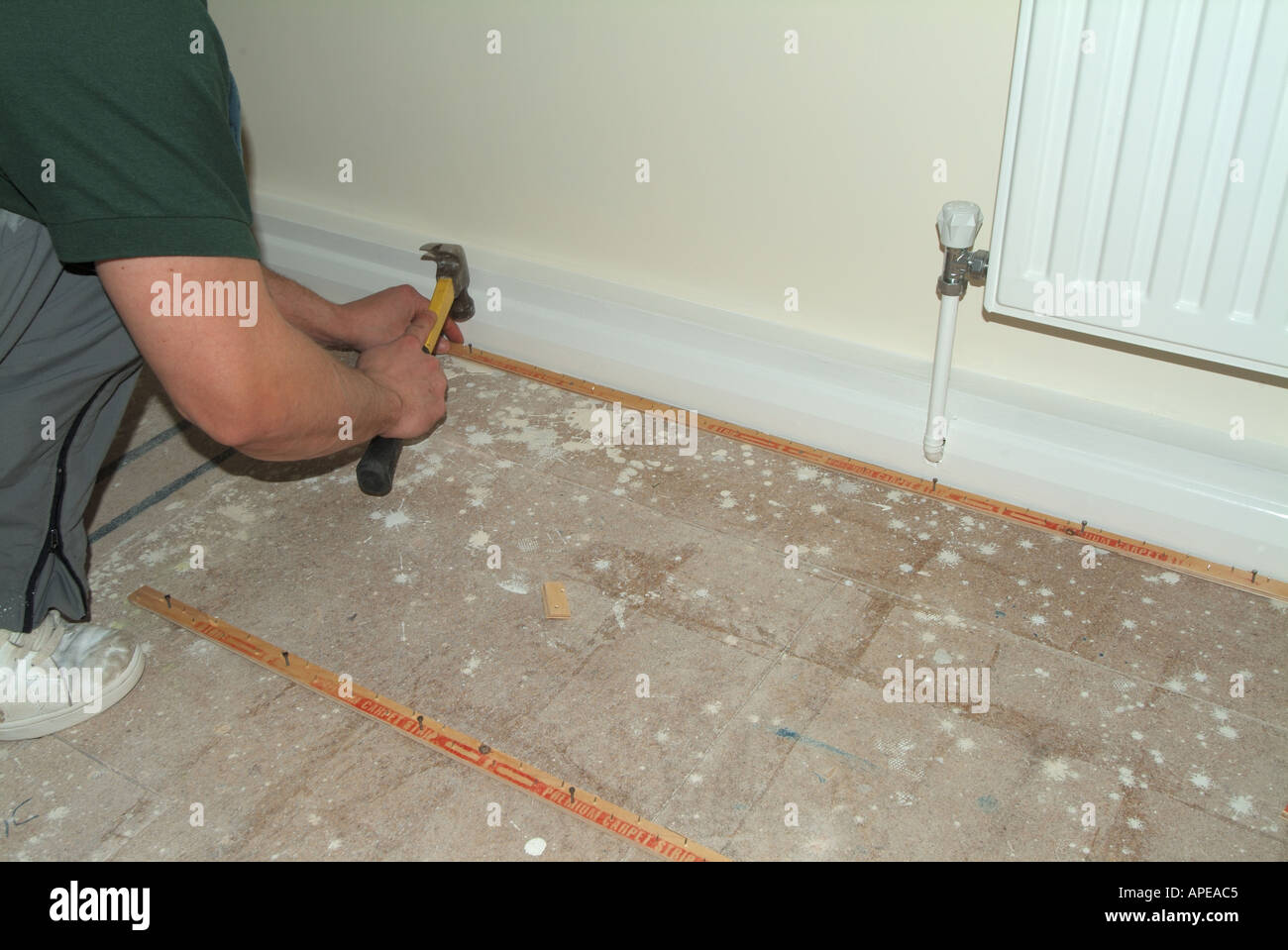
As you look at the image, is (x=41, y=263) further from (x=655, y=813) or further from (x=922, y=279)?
(x=922, y=279)

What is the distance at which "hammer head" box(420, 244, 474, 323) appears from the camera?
6.70 ft

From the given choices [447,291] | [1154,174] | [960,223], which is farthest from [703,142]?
[1154,174]

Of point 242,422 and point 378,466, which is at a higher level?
point 242,422

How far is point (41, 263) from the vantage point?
50.0 inches

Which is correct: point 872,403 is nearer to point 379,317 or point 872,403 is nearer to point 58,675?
point 379,317

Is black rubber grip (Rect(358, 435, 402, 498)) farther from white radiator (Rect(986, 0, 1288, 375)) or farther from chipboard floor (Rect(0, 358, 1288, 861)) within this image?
white radiator (Rect(986, 0, 1288, 375))

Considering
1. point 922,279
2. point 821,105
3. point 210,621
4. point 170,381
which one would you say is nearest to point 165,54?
point 170,381

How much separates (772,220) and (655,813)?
975 mm

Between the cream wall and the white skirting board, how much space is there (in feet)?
0.11

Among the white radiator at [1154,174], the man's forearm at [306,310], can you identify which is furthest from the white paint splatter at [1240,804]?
the man's forearm at [306,310]

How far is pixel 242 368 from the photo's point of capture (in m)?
1.20

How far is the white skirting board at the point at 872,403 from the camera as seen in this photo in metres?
1.53


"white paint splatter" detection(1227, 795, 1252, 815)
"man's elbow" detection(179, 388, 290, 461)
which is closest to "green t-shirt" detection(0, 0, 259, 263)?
"man's elbow" detection(179, 388, 290, 461)

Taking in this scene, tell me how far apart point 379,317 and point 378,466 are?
14.6 inches
